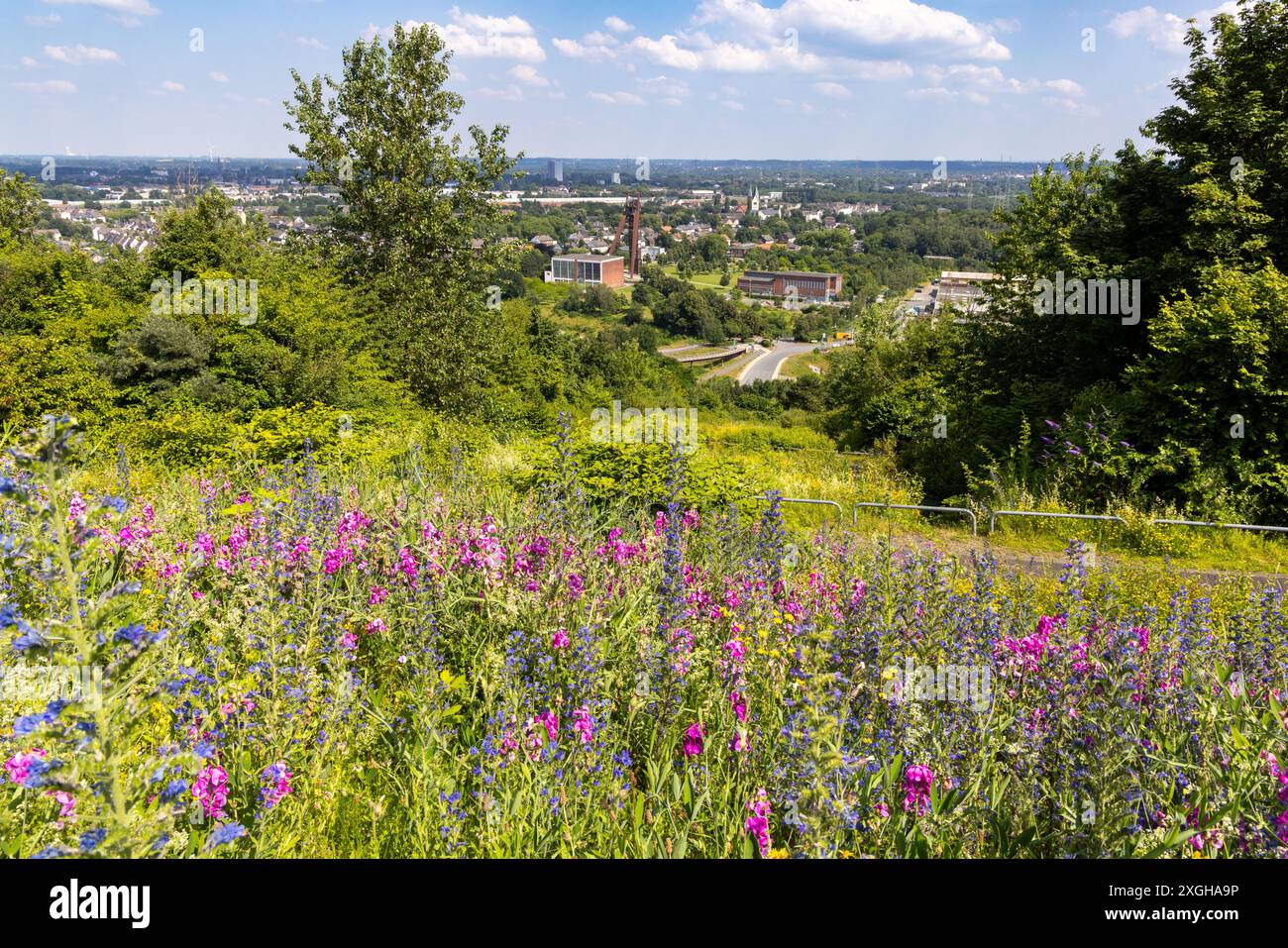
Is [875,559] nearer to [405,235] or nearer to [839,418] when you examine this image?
[405,235]

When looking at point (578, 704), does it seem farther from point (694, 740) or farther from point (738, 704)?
point (738, 704)

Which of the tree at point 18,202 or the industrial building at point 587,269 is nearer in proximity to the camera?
the tree at point 18,202

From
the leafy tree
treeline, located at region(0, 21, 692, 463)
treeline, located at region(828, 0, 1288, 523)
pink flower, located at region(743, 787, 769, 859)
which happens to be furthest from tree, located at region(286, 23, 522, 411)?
pink flower, located at region(743, 787, 769, 859)

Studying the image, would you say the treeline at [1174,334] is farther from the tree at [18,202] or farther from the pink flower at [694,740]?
the tree at [18,202]

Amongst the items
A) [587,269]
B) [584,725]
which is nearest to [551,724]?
[584,725]

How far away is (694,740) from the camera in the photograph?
3.56m

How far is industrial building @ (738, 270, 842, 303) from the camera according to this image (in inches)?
6260

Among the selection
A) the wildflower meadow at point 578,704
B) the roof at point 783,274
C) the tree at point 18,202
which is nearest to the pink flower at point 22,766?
the wildflower meadow at point 578,704

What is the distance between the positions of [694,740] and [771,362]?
11481 cm

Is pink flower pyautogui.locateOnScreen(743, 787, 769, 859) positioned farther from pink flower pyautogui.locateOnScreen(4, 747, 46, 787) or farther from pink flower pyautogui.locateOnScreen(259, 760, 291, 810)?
pink flower pyautogui.locateOnScreen(4, 747, 46, 787)

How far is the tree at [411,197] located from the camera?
23.7m

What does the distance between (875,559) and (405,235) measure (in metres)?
22.4

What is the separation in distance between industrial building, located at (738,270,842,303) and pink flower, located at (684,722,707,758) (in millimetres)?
158992

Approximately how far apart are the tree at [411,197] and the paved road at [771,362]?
224ft
